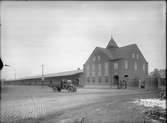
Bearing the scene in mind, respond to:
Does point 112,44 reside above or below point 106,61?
above

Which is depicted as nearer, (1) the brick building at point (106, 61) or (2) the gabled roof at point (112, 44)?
(2) the gabled roof at point (112, 44)

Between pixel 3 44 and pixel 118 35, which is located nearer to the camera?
pixel 3 44

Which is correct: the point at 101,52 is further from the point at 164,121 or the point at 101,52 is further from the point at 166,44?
the point at 164,121

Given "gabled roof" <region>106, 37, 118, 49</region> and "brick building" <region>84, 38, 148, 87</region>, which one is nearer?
"gabled roof" <region>106, 37, 118, 49</region>

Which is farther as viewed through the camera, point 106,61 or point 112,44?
point 106,61

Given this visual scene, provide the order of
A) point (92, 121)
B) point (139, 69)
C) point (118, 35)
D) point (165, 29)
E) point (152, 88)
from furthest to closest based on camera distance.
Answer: point (152, 88)
point (139, 69)
point (92, 121)
point (118, 35)
point (165, 29)

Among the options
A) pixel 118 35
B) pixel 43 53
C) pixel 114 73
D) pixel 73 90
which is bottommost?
pixel 73 90

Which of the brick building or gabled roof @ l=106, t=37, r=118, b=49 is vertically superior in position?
gabled roof @ l=106, t=37, r=118, b=49

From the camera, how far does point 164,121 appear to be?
6.00 m

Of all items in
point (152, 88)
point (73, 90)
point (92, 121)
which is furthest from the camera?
point (73, 90)

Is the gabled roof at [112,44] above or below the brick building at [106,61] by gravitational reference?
above

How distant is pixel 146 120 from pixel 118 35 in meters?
3.68

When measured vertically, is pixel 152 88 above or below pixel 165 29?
below

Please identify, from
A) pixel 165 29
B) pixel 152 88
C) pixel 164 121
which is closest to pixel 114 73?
pixel 164 121
